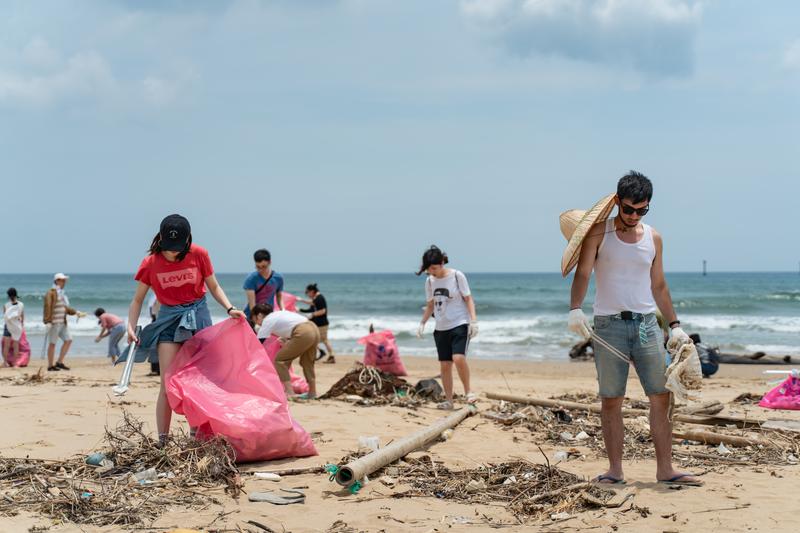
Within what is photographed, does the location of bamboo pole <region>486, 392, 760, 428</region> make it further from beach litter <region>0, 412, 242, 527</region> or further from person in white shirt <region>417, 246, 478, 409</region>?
beach litter <region>0, 412, 242, 527</region>

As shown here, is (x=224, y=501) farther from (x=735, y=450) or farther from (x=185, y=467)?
(x=735, y=450)

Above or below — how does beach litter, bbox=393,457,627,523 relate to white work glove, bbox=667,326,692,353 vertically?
below

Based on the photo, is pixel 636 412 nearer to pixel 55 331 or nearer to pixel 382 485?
pixel 382 485

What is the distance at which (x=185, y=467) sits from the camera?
448 cm

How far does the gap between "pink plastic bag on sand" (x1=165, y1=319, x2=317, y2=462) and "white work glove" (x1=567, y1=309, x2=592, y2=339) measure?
1.91m

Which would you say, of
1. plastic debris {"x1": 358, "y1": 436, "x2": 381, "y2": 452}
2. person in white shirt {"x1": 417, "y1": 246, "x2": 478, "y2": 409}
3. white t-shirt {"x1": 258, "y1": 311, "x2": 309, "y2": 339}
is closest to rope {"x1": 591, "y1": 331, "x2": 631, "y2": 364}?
plastic debris {"x1": 358, "y1": 436, "x2": 381, "y2": 452}

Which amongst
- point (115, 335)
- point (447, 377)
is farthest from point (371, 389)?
point (115, 335)

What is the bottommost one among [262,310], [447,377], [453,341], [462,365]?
[447,377]

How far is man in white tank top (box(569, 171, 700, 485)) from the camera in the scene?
13.9 ft

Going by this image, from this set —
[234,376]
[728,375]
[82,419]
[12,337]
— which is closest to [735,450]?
[234,376]

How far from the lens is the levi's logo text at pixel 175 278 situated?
5082 mm

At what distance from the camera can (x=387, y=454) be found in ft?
15.5

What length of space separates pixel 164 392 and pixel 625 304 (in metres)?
2.86

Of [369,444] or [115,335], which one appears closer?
[369,444]
